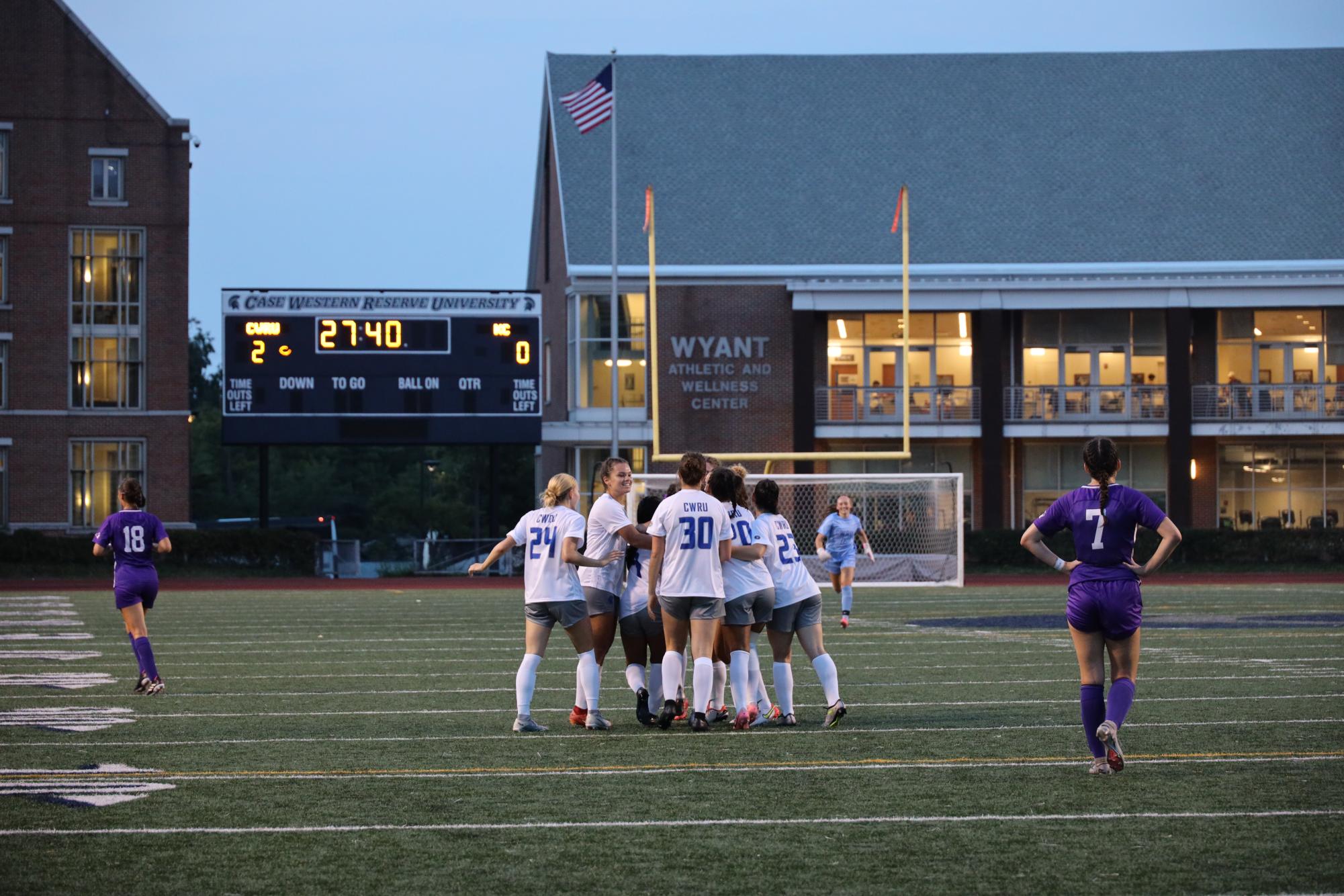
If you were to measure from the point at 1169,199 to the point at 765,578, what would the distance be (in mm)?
35665

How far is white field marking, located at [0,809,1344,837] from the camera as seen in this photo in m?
7.14

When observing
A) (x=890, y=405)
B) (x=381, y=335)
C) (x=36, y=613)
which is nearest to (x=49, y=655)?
(x=36, y=613)

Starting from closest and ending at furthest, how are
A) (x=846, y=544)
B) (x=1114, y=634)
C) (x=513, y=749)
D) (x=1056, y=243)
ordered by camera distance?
(x=1114, y=634)
(x=513, y=749)
(x=846, y=544)
(x=1056, y=243)

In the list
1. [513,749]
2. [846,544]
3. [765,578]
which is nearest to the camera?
[513,749]

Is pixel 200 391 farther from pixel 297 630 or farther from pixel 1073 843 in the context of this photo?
pixel 1073 843

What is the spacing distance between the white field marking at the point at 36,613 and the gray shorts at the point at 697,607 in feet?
51.1

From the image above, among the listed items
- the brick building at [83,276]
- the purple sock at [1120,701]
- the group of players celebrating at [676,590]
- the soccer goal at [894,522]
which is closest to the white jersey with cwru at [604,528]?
the group of players celebrating at [676,590]

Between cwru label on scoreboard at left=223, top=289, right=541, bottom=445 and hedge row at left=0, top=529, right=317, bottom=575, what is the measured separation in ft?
9.22

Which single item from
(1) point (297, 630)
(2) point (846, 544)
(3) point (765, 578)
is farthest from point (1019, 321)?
(3) point (765, 578)

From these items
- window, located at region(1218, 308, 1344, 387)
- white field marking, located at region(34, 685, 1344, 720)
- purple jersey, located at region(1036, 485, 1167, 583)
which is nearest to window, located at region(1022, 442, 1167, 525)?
window, located at region(1218, 308, 1344, 387)

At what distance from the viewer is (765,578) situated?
10.5m

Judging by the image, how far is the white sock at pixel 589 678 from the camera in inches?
411

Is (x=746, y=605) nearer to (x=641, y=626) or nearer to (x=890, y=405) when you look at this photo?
(x=641, y=626)

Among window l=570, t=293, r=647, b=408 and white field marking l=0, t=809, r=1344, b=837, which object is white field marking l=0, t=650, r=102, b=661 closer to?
white field marking l=0, t=809, r=1344, b=837
